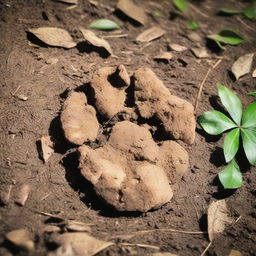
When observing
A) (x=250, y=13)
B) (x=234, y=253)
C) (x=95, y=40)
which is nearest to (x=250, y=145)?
(x=234, y=253)

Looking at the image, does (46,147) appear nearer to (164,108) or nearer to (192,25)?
(164,108)

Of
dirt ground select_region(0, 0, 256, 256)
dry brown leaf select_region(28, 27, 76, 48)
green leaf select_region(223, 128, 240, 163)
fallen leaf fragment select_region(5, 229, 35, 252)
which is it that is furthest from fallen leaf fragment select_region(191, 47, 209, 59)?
fallen leaf fragment select_region(5, 229, 35, 252)

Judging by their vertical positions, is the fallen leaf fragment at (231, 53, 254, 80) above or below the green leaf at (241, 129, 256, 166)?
above

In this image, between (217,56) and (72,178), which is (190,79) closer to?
(217,56)

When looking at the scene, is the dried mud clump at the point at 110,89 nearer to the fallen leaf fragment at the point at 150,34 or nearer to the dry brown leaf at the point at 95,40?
the dry brown leaf at the point at 95,40

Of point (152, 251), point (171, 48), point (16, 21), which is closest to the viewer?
point (152, 251)

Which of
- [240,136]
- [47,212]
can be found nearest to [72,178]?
[47,212]

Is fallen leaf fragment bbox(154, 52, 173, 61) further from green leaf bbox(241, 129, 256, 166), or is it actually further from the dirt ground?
green leaf bbox(241, 129, 256, 166)

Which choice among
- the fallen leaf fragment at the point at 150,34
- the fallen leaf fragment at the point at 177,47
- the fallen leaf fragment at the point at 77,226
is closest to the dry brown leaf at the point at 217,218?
the fallen leaf fragment at the point at 77,226
